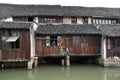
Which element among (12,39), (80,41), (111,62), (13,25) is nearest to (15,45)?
(12,39)

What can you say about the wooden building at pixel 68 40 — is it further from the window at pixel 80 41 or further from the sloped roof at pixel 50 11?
the sloped roof at pixel 50 11

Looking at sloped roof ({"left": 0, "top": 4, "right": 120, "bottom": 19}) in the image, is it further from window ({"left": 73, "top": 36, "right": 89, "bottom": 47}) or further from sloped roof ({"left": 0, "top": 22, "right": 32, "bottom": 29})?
sloped roof ({"left": 0, "top": 22, "right": 32, "bottom": 29})

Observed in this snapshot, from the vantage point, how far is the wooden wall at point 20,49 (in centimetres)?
1931

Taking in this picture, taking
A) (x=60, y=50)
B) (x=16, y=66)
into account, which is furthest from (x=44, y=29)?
(x=16, y=66)

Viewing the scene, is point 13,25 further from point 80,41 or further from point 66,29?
point 80,41

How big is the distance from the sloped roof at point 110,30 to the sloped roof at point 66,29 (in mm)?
677

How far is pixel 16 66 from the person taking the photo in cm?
2138

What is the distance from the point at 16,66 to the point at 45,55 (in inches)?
123

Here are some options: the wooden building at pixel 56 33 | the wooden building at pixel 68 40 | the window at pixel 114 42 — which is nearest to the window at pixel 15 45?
the wooden building at pixel 56 33

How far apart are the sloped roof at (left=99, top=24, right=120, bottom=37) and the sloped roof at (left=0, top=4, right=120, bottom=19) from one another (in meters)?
5.78

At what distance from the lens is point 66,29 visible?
23.2 meters

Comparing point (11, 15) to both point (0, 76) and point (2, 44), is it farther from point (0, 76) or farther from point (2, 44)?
point (0, 76)

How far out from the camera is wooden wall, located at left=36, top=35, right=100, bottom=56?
22.0m

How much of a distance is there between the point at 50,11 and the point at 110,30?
944cm
